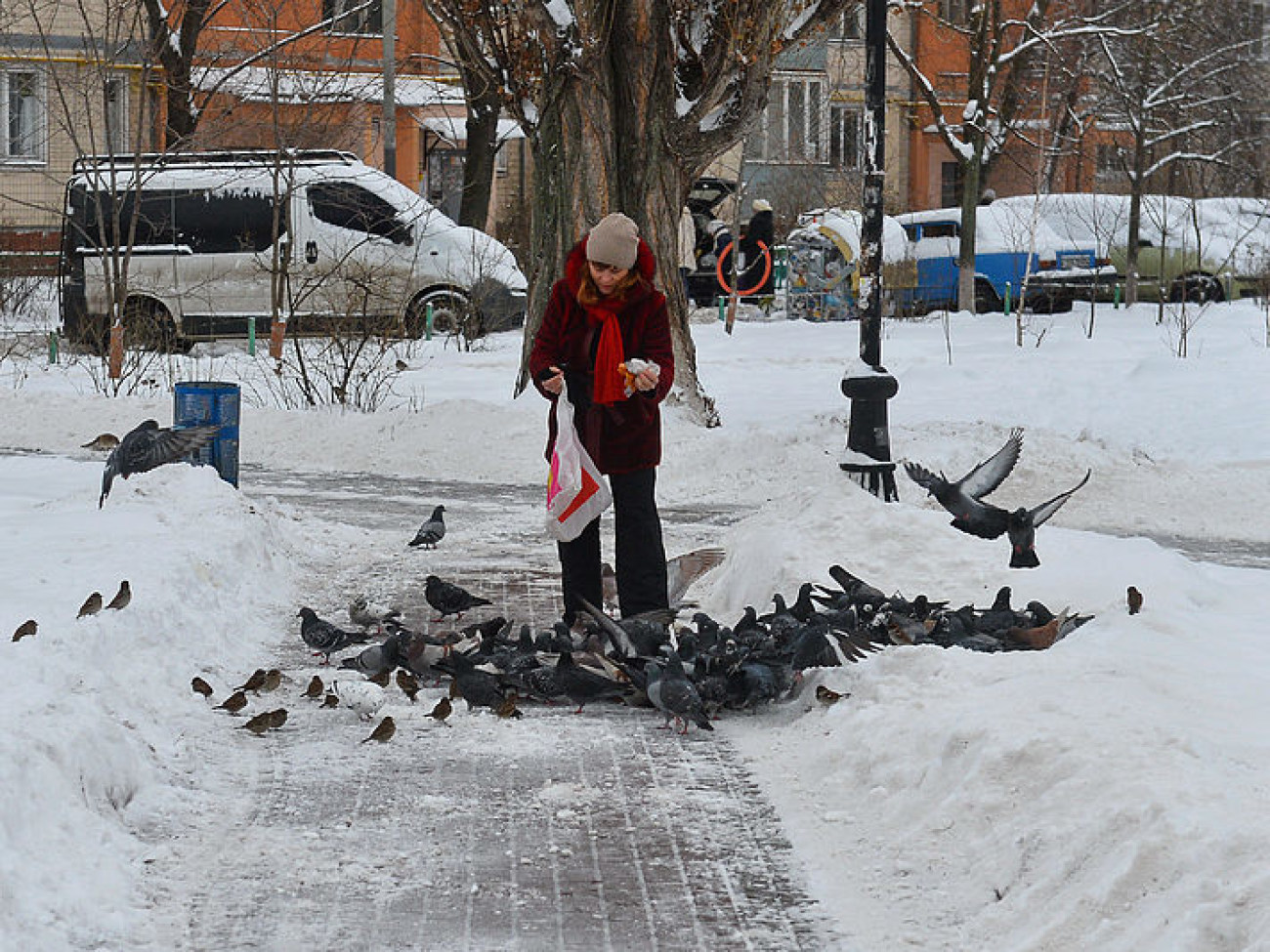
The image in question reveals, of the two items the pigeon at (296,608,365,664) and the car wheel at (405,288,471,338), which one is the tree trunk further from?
the pigeon at (296,608,365,664)

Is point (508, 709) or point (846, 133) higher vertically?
point (846, 133)

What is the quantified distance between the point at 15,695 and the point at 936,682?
2768 mm

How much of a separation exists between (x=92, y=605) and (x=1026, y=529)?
12.5ft

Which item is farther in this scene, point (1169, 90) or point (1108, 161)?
point (1108, 161)

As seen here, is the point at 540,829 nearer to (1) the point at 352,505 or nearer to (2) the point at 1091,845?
(2) the point at 1091,845

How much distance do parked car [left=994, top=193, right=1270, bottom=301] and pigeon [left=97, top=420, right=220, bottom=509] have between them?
23080mm

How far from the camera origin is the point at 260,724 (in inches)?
243

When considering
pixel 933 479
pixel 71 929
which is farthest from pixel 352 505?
pixel 71 929

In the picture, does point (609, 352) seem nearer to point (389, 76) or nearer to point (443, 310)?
point (443, 310)

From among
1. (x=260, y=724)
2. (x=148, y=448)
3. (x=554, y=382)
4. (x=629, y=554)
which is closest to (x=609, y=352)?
(x=554, y=382)

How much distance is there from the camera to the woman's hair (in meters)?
7.51

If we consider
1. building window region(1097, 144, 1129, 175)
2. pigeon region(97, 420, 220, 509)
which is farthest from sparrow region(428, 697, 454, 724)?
building window region(1097, 144, 1129, 175)

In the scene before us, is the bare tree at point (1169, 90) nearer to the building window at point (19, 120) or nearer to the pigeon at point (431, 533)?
the building window at point (19, 120)

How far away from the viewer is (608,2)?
528 inches
